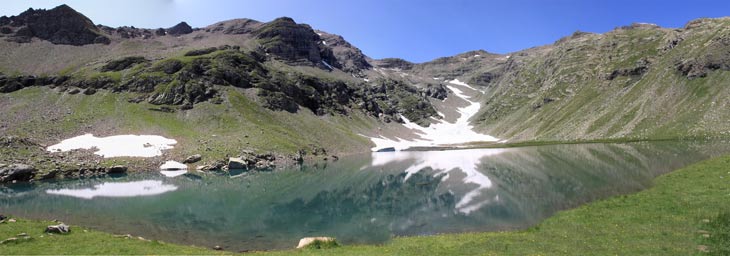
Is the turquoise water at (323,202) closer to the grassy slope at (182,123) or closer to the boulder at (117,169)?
the boulder at (117,169)

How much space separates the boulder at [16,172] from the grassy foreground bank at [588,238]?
63828 mm

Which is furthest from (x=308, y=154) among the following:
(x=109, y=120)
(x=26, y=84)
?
(x=26, y=84)

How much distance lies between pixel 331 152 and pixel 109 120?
2984 inches

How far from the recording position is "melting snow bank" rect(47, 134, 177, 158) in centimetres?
11014

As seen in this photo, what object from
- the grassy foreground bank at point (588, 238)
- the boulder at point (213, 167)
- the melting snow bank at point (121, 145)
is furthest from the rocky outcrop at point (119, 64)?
the grassy foreground bank at point (588, 238)

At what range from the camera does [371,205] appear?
54.4m

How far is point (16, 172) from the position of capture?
8188 cm

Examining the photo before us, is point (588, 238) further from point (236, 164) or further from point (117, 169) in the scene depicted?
point (117, 169)

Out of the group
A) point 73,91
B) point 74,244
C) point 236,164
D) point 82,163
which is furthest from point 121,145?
point 74,244

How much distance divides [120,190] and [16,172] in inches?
1135

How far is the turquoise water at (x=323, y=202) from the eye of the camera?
3959 cm

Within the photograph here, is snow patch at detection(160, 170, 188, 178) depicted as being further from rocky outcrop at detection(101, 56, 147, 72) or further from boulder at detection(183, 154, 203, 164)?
rocky outcrop at detection(101, 56, 147, 72)

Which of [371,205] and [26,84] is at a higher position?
[26,84]

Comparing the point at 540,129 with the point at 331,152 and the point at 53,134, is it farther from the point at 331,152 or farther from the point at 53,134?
the point at 53,134
